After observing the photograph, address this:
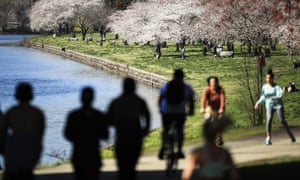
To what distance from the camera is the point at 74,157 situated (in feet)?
29.5

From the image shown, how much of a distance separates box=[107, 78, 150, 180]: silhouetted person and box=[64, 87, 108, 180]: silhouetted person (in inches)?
29.7

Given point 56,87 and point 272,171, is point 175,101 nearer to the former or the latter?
point 272,171

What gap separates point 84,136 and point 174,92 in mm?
3470

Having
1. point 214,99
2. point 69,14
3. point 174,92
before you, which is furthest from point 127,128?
point 69,14

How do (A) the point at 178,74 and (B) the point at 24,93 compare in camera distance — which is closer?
(B) the point at 24,93

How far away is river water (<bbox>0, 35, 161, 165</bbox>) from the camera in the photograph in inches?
1096

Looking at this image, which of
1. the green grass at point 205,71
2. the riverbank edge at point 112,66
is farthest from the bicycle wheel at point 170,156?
the riverbank edge at point 112,66

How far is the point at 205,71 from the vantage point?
160ft

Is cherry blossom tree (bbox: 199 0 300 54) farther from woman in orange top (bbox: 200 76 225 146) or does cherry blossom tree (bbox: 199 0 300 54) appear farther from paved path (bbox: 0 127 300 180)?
woman in orange top (bbox: 200 76 225 146)

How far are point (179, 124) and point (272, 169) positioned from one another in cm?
191

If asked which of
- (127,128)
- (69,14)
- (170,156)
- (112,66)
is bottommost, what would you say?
(112,66)

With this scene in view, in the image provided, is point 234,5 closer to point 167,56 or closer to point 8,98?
point 167,56

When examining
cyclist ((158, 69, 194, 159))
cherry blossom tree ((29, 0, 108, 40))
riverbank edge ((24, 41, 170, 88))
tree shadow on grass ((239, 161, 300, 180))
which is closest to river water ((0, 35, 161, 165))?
riverbank edge ((24, 41, 170, 88))

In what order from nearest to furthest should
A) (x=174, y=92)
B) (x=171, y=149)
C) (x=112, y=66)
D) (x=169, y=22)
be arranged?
(x=174, y=92), (x=171, y=149), (x=112, y=66), (x=169, y=22)
